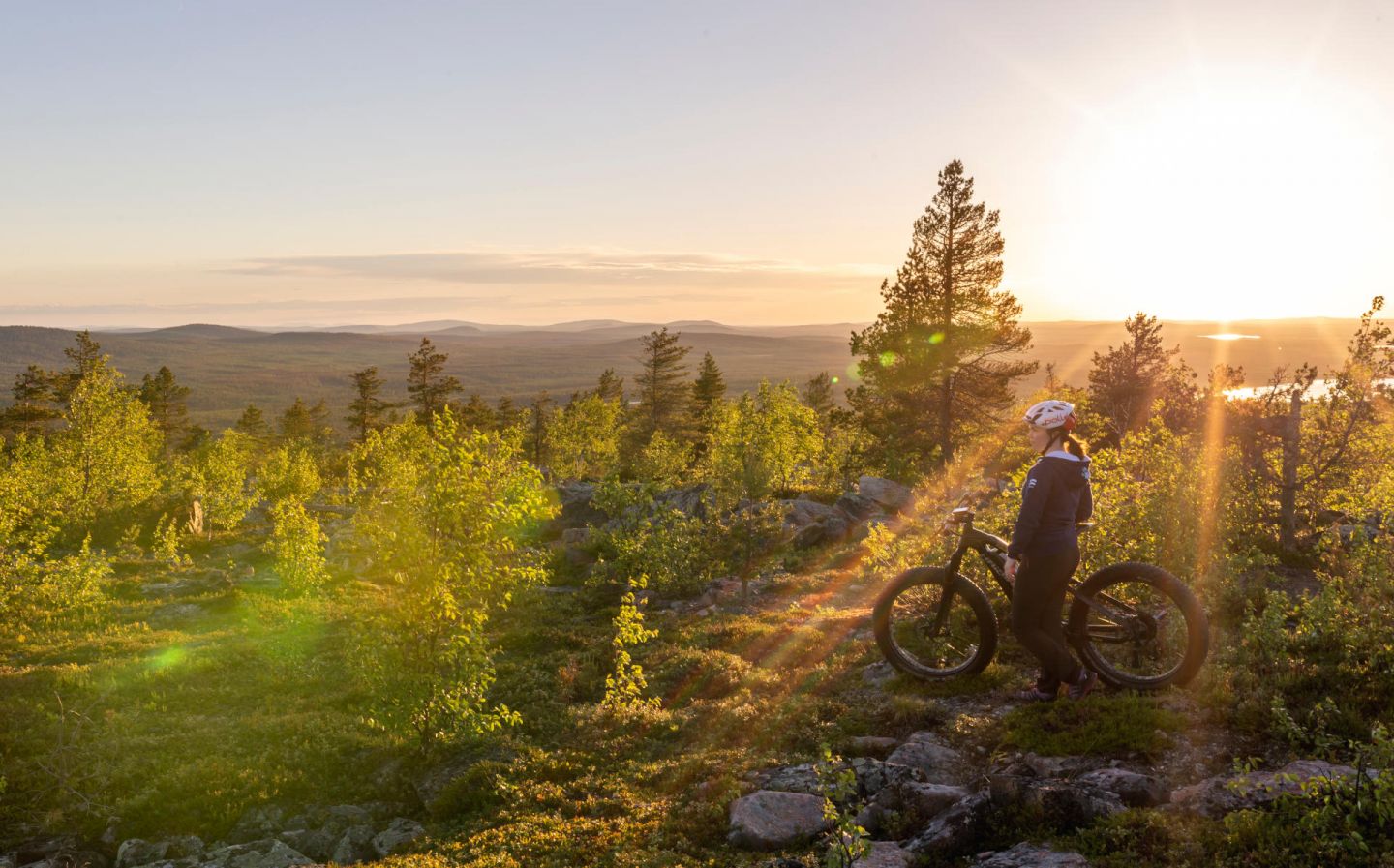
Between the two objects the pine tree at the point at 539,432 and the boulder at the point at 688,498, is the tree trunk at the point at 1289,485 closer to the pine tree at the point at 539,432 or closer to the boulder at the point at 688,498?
the boulder at the point at 688,498

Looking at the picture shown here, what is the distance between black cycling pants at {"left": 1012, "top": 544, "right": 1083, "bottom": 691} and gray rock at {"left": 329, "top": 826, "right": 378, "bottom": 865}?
8.79 metres

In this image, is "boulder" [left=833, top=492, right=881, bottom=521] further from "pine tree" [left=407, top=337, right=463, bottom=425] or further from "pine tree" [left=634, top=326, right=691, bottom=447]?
"pine tree" [left=407, top=337, right=463, bottom=425]

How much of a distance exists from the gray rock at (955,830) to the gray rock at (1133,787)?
3.62 feet

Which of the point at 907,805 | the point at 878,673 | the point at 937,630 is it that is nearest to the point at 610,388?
the point at 878,673

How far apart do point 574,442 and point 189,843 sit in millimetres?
53594

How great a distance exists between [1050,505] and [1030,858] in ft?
11.4

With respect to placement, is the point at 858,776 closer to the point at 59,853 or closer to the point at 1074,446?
the point at 1074,446

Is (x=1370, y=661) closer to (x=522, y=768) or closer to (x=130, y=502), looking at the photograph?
(x=522, y=768)

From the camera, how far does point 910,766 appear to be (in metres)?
7.64

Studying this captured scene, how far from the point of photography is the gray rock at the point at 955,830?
6.16m

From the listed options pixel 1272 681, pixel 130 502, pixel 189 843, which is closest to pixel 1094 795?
pixel 1272 681

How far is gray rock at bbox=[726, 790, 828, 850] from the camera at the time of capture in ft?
22.6

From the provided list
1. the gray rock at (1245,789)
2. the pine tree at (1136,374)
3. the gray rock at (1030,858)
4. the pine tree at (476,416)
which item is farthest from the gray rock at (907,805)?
the pine tree at (476,416)

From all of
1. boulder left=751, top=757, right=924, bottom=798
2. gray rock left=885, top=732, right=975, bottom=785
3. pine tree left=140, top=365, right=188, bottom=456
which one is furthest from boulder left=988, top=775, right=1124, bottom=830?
pine tree left=140, top=365, right=188, bottom=456
